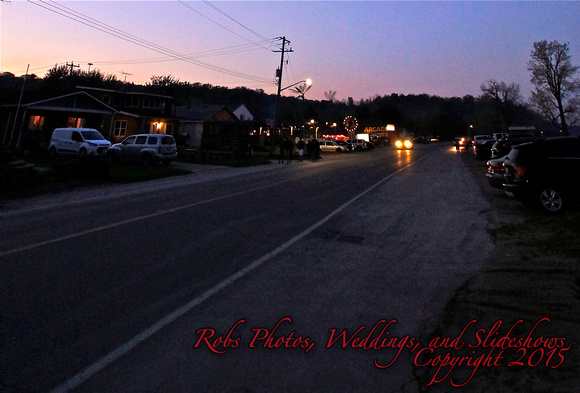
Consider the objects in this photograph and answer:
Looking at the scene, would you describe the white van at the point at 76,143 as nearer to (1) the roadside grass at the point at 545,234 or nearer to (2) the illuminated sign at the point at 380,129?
(1) the roadside grass at the point at 545,234

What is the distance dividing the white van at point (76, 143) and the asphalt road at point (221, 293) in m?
17.5

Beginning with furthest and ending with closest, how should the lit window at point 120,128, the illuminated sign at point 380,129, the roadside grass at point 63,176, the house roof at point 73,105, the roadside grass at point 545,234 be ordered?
the illuminated sign at point 380,129 → the lit window at point 120,128 → the house roof at point 73,105 → the roadside grass at point 63,176 → the roadside grass at point 545,234

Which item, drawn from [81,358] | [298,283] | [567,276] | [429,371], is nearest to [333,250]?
[298,283]

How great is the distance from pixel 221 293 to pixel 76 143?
25.7 meters

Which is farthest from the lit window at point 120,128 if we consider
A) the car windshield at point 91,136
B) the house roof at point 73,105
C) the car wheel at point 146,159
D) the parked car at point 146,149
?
the car wheel at point 146,159

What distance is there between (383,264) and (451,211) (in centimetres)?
557

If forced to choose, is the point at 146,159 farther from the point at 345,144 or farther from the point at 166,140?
the point at 345,144

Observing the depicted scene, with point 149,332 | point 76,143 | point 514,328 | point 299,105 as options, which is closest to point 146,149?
point 76,143

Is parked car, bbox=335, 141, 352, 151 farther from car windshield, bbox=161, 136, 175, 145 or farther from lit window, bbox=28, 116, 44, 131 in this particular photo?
car windshield, bbox=161, 136, 175, 145

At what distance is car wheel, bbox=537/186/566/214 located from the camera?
1033 cm

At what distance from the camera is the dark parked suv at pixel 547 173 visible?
33.5 ft

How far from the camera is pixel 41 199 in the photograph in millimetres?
13617

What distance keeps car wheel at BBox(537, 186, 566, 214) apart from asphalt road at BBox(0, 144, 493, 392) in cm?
149

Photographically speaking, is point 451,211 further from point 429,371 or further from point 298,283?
point 429,371
